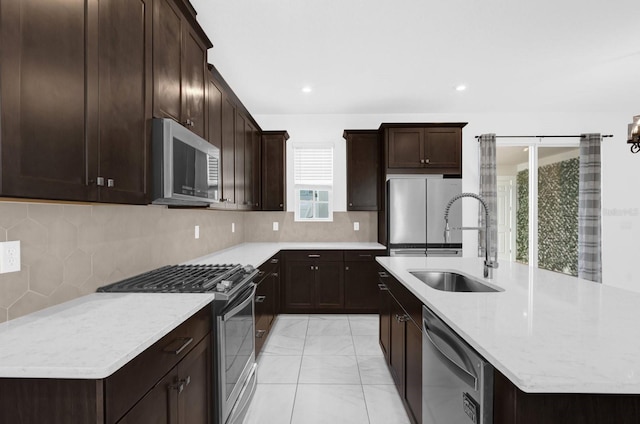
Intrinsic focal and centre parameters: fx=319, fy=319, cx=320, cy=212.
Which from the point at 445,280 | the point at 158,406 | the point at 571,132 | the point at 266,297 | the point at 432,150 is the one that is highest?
the point at 571,132

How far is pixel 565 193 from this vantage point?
4.68 metres

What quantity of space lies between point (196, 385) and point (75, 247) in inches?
35.3

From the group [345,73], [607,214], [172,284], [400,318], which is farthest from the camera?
[607,214]

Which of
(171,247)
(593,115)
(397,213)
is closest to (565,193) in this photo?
(593,115)

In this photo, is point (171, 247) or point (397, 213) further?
point (397, 213)

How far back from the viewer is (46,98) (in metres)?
1.01

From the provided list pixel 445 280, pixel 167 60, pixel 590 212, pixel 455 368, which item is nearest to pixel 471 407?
pixel 455 368

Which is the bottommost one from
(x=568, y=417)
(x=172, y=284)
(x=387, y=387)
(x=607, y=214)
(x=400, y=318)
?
(x=387, y=387)

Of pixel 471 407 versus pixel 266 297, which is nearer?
pixel 471 407

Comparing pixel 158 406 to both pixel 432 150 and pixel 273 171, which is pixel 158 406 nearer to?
pixel 273 171

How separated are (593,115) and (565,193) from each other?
1.19 meters

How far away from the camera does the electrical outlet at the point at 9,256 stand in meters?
1.20

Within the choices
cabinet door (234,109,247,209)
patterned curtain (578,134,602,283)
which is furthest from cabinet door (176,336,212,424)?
patterned curtain (578,134,602,283)

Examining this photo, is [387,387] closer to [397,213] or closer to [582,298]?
[582,298]
